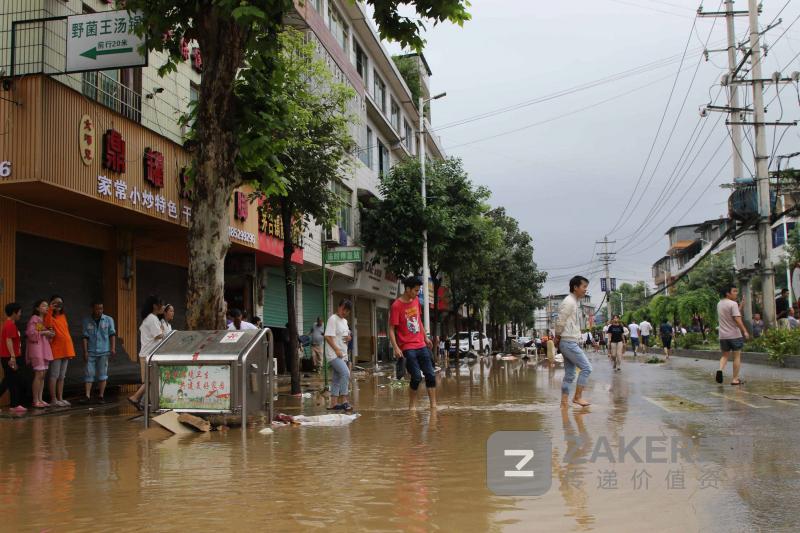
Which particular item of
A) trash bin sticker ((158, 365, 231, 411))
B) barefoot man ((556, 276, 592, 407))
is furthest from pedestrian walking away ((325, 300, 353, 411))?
barefoot man ((556, 276, 592, 407))

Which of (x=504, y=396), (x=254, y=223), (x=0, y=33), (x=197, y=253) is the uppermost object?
(x=0, y=33)

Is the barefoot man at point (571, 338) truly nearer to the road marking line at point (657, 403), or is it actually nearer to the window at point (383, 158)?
the road marking line at point (657, 403)

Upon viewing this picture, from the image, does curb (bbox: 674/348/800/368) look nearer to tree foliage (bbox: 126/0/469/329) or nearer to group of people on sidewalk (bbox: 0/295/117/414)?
tree foliage (bbox: 126/0/469/329)

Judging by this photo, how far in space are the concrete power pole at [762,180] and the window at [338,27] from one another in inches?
584

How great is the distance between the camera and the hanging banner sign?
1183cm

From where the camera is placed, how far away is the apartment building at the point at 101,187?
11.0m

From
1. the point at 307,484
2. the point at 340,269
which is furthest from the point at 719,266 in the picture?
the point at 307,484

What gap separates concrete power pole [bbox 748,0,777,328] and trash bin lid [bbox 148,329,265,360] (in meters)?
20.5

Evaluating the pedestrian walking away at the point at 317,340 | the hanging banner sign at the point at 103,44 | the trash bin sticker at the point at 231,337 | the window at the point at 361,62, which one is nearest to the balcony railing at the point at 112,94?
the hanging banner sign at the point at 103,44

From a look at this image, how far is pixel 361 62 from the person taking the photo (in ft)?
103

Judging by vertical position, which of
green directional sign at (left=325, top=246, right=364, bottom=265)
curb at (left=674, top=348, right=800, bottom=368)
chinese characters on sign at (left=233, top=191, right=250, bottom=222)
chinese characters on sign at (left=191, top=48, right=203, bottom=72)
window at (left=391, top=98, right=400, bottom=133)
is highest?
window at (left=391, top=98, right=400, bottom=133)

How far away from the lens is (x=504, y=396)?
12.4m

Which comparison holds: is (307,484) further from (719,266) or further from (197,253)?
(719,266)

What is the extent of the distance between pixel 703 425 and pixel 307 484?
4517mm
